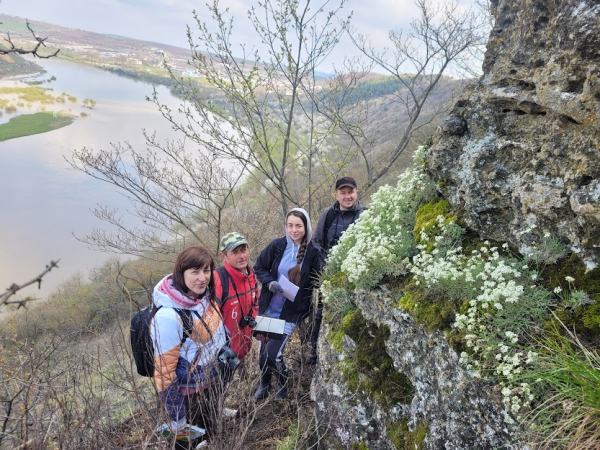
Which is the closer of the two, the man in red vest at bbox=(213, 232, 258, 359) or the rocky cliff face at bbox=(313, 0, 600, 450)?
the rocky cliff face at bbox=(313, 0, 600, 450)

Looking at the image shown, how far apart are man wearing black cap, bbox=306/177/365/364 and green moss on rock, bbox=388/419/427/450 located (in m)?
1.90

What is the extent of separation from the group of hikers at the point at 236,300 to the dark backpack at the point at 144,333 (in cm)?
2

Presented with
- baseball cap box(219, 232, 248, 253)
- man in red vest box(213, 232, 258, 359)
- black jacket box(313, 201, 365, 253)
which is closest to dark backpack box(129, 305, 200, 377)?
man in red vest box(213, 232, 258, 359)

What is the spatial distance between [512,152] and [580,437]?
7.30 ft

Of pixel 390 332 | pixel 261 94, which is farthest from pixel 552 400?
pixel 261 94

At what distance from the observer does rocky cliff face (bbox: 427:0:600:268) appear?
2627mm

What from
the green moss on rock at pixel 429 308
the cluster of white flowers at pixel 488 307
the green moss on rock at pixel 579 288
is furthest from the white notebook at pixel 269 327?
the green moss on rock at pixel 579 288

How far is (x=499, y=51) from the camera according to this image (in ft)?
12.3

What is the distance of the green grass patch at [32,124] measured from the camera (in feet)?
91.9

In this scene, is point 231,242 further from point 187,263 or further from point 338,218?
point 338,218

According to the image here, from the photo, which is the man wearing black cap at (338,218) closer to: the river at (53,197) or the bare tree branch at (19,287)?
the bare tree branch at (19,287)

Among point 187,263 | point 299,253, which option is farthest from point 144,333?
point 299,253

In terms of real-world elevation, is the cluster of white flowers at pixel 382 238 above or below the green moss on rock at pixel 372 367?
above

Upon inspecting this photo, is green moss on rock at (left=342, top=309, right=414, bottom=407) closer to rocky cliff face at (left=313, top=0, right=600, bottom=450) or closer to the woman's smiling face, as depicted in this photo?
rocky cliff face at (left=313, top=0, right=600, bottom=450)
